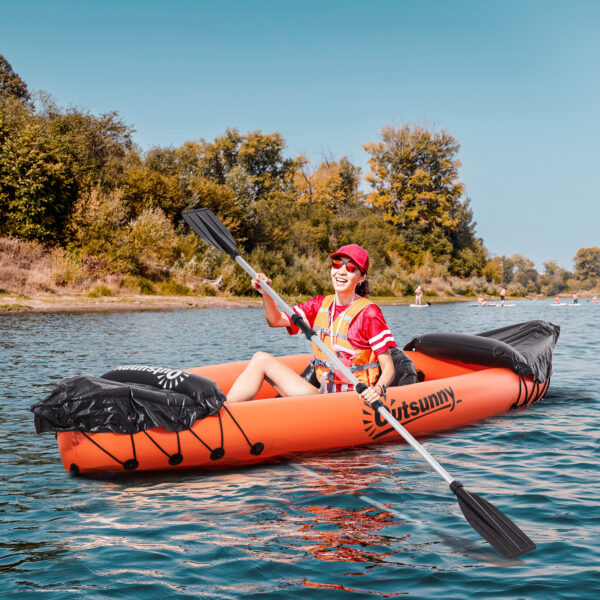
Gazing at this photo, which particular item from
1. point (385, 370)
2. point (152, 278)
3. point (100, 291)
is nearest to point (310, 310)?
point (385, 370)

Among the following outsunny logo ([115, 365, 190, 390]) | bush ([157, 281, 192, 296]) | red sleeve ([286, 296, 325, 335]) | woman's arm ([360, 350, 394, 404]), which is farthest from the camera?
bush ([157, 281, 192, 296])

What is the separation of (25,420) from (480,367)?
12.4 ft

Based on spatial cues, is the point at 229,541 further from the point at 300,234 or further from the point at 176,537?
the point at 300,234

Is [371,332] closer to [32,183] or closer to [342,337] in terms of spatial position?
[342,337]

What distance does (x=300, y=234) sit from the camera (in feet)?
97.5

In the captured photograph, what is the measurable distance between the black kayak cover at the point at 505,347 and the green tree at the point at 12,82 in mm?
31077

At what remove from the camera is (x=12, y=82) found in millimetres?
32250

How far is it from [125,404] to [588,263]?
257ft

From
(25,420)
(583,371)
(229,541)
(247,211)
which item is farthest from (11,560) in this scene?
(247,211)

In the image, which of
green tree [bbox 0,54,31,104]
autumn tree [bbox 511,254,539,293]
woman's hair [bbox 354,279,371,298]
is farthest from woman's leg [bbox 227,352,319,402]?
autumn tree [bbox 511,254,539,293]

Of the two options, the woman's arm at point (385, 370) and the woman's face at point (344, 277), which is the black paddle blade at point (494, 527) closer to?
the woman's arm at point (385, 370)

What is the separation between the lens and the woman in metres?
4.26

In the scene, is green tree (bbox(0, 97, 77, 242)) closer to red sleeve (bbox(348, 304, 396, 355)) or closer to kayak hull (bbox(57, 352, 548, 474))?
kayak hull (bbox(57, 352, 548, 474))

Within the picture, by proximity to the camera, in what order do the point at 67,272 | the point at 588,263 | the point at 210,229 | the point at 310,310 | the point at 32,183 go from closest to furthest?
the point at 310,310 → the point at 210,229 → the point at 67,272 → the point at 32,183 → the point at 588,263
